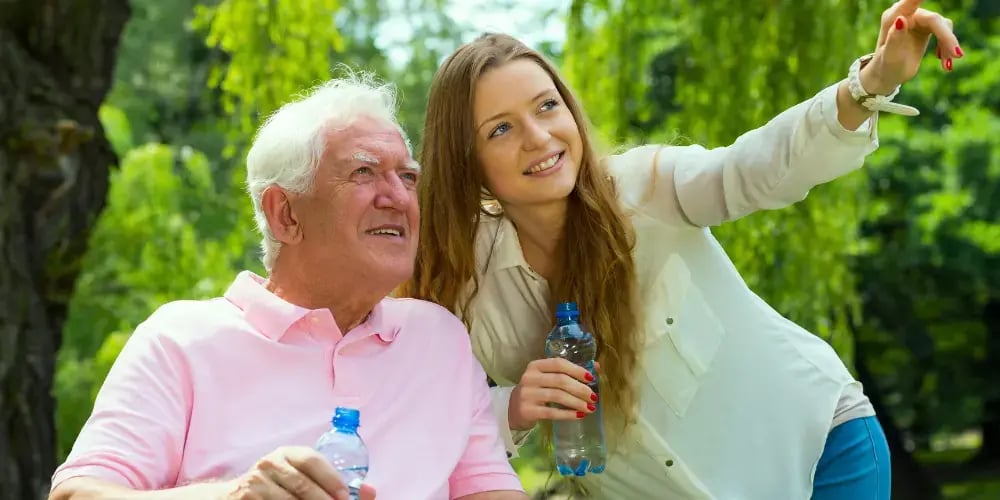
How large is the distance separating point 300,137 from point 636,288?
82 cm

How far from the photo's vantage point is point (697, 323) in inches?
112

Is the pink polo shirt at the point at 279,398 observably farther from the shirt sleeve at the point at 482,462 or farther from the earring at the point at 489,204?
the earring at the point at 489,204

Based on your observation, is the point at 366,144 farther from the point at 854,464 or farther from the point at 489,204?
the point at 854,464

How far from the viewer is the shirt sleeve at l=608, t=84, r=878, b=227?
2.61m

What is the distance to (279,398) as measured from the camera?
2463mm

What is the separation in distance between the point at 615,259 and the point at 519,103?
0.39 meters

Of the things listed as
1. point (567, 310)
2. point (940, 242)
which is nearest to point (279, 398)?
point (567, 310)

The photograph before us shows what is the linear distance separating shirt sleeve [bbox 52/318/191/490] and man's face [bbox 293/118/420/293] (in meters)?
0.34

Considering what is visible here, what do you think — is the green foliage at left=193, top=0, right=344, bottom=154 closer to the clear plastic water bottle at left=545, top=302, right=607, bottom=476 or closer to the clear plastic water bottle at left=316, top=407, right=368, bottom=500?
the clear plastic water bottle at left=545, top=302, right=607, bottom=476

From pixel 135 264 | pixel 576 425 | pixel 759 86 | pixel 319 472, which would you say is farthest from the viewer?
pixel 135 264

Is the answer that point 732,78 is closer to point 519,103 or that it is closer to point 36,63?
point 36,63

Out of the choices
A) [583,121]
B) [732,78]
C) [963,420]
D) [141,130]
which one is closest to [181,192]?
[141,130]

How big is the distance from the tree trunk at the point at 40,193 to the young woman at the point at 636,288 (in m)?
2.23

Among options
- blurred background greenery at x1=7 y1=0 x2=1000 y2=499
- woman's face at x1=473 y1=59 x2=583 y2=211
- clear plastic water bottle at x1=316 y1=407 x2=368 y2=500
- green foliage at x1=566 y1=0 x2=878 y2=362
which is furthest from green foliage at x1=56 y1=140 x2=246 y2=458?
clear plastic water bottle at x1=316 y1=407 x2=368 y2=500
